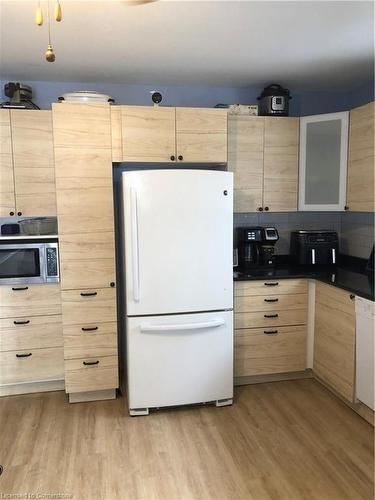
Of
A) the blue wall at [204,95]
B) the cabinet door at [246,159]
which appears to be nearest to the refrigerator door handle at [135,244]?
the cabinet door at [246,159]

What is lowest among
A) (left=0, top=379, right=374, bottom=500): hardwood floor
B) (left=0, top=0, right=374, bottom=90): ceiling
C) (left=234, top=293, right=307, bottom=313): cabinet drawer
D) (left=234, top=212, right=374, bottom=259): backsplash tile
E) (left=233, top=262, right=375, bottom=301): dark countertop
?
(left=0, top=379, right=374, bottom=500): hardwood floor

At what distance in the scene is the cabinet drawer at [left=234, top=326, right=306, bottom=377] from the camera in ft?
9.91

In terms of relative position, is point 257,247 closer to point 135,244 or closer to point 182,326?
point 182,326

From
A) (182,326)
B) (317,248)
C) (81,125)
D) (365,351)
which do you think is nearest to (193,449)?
(182,326)

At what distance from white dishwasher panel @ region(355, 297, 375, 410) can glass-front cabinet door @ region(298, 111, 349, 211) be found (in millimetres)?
1029

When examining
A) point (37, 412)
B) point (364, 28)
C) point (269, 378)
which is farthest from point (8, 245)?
point (364, 28)

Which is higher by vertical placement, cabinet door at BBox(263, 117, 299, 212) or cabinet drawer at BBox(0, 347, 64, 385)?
cabinet door at BBox(263, 117, 299, 212)

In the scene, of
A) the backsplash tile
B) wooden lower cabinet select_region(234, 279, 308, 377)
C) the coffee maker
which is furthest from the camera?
the backsplash tile

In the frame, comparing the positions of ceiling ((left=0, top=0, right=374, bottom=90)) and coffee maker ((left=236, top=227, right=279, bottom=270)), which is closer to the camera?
ceiling ((left=0, top=0, right=374, bottom=90))

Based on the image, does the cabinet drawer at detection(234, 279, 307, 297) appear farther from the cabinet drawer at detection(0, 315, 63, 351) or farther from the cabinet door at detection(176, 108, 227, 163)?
the cabinet drawer at detection(0, 315, 63, 351)

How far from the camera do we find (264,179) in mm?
3238

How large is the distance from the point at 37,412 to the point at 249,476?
1.53 meters

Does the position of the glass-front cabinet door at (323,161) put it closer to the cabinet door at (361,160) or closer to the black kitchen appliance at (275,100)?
the cabinet door at (361,160)

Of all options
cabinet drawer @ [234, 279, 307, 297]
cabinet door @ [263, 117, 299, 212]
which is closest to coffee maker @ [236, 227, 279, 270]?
cabinet door @ [263, 117, 299, 212]
